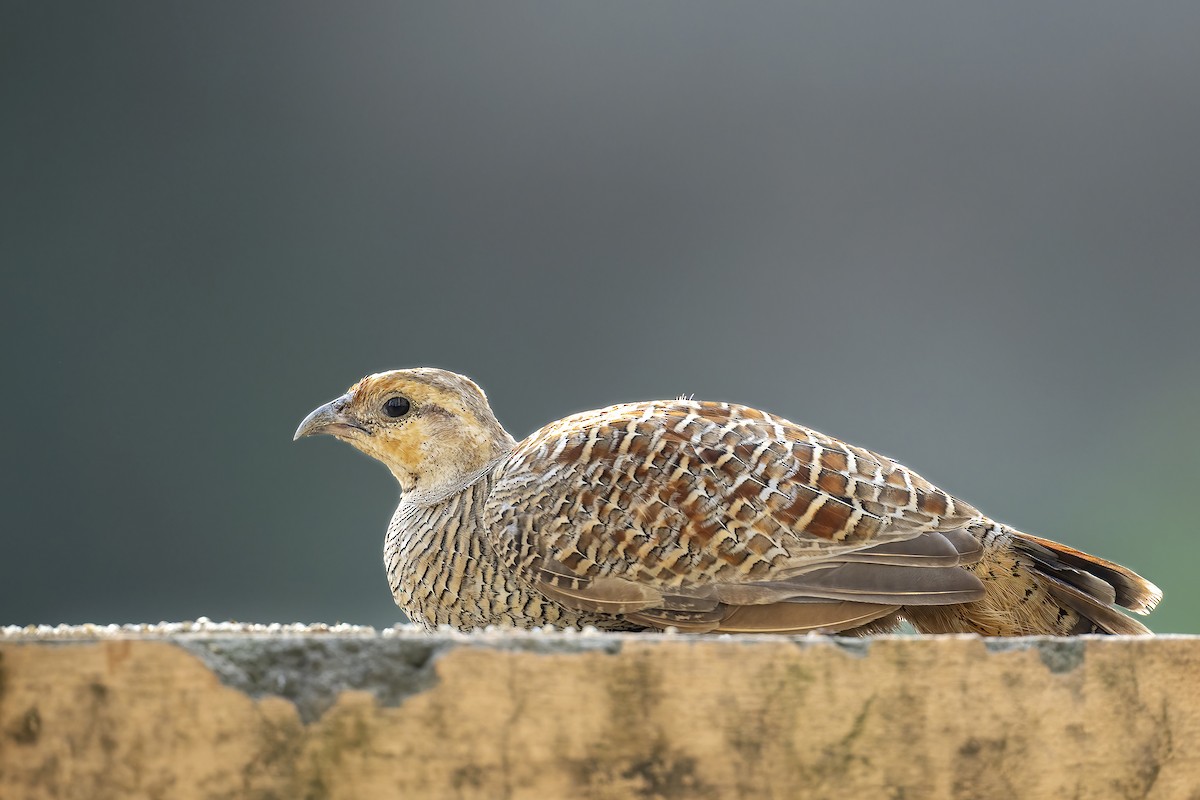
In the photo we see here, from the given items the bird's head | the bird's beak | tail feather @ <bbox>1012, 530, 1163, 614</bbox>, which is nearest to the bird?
tail feather @ <bbox>1012, 530, 1163, 614</bbox>

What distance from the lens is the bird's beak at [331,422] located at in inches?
93.2

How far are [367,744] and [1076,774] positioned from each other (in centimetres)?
72

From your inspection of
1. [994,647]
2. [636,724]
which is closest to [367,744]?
[636,724]

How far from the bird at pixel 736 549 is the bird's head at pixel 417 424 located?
0.21 m

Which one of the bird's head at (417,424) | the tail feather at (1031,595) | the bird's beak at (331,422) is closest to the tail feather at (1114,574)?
the tail feather at (1031,595)

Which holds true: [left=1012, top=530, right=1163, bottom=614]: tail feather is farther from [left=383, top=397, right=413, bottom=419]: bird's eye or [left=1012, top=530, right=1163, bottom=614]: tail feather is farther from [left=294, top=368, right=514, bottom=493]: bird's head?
[left=383, top=397, right=413, bottom=419]: bird's eye

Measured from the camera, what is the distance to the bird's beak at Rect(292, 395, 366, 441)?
237cm

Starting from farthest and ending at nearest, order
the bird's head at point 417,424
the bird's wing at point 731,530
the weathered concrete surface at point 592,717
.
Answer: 1. the bird's head at point 417,424
2. the bird's wing at point 731,530
3. the weathered concrete surface at point 592,717

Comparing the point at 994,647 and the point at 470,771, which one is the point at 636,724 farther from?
the point at 994,647

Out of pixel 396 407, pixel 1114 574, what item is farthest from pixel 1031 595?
pixel 396 407

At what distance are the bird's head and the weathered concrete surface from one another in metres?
1.18

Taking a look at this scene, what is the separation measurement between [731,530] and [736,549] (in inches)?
1.2

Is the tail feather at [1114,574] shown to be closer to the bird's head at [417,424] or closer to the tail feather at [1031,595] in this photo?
the tail feather at [1031,595]

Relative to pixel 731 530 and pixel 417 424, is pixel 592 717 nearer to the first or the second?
pixel 731 530
